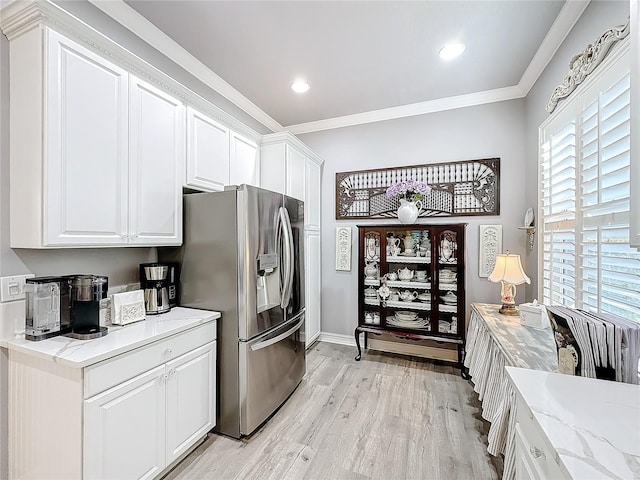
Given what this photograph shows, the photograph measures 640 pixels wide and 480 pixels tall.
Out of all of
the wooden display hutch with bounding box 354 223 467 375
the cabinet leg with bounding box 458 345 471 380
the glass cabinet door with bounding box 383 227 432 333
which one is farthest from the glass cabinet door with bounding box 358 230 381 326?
the cabinet leg with bounding box 458 345 471 380

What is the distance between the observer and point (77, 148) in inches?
56.8

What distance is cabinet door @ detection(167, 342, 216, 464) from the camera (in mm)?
1616

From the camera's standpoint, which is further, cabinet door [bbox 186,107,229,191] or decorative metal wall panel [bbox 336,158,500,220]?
decorative metal wall panel [bbox 336,158,500,220]

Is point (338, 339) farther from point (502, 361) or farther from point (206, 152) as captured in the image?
point (206, 152)

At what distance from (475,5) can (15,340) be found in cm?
327

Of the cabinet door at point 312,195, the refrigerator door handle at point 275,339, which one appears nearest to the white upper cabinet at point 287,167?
the cabinet door at point 312,195

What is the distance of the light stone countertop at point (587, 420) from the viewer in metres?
0.65

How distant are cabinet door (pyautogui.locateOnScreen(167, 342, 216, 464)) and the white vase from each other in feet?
7.17

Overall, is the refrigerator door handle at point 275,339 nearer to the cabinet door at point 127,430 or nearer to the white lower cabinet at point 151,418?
the white lower cabinet at point 151,418

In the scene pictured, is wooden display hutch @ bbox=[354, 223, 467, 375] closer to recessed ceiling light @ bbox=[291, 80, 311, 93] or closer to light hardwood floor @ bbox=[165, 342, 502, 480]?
light hardwood floor @ bbox=[165, 342, 502, 480]

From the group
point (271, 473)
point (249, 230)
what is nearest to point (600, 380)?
point (271, 473)

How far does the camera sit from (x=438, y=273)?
2.92m

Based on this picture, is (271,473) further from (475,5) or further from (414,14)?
(475,5)

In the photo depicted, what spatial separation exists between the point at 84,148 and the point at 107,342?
1.00 meters
